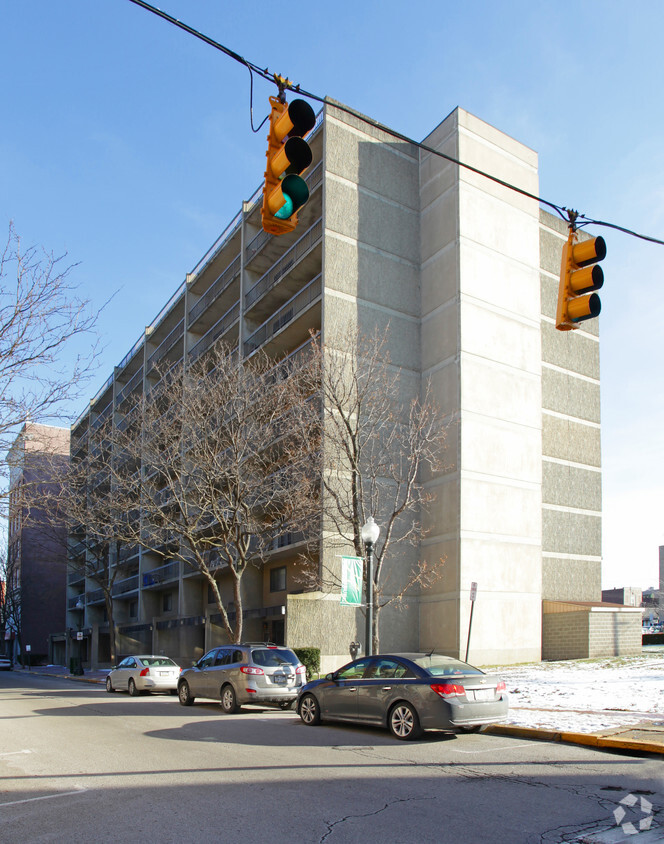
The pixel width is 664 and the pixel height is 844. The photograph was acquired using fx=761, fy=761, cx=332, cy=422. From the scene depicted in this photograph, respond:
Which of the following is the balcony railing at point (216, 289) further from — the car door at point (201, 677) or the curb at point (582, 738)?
the curb at point (582, 738)

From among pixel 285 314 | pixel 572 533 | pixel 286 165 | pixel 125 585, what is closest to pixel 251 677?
pixel 286 165

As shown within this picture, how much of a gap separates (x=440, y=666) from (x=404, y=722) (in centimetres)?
105

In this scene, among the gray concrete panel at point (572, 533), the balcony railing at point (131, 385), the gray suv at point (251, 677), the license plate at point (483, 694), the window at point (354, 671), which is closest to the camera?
the license plate at point (483, 694)

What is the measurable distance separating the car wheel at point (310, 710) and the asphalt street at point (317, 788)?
703 mm

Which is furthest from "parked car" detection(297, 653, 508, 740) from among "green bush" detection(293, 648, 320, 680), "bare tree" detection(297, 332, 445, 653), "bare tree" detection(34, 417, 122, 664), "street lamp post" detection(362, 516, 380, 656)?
"green bush" detection(293, 648, 320, 680)

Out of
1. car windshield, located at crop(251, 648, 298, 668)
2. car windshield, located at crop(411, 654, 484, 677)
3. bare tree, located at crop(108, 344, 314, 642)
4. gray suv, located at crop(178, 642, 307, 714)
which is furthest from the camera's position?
bare tree, located at crop(108, 344, 314, 642)

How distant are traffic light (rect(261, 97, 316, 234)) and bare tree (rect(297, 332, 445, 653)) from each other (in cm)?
1563

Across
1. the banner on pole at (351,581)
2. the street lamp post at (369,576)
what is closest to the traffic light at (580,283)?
the street lamp post at (369,576)

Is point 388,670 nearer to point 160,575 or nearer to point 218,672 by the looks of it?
point 218,672

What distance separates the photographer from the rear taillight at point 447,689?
11453mm

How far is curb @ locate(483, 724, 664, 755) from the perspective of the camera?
10195 millimetres

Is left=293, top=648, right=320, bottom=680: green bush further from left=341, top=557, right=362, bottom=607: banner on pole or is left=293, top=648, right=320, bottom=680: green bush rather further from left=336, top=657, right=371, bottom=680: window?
left=336, top=657, right=371, bottom=680: window

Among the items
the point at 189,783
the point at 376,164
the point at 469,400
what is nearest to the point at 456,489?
the point at 469,400

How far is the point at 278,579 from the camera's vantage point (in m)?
36.9
